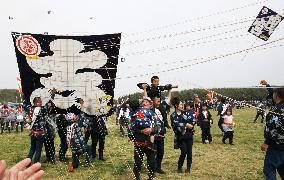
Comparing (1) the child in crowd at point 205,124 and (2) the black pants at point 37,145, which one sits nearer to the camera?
(2) the black pants at point 37,145

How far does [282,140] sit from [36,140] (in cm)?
745

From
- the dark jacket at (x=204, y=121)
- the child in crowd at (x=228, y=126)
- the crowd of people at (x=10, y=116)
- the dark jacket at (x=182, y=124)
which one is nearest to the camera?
the dark jacket at (x=182, y=124)

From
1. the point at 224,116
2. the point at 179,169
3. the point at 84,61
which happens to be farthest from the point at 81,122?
the point at 224,116

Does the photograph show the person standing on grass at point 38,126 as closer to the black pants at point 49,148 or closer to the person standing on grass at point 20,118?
the black pants at point 49,148

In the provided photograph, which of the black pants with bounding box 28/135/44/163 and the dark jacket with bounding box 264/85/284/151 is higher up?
the dark jacket with bounding box 264/85/284/151

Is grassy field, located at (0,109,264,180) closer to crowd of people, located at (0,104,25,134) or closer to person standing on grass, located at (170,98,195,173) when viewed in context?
person standing on grass, located at (170,98,195,173)

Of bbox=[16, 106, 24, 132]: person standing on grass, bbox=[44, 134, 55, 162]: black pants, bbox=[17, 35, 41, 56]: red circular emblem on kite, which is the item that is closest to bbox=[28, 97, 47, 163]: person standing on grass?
bbox=[44, 134, 55, 162]: black pants

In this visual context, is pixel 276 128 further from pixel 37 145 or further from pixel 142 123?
pixel 37 145

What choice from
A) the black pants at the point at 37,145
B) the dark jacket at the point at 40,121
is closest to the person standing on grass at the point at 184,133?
the dark jacket at the point at 40,121

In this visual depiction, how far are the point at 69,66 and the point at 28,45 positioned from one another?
1.21 meters

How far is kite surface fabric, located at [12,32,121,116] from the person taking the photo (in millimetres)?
9602

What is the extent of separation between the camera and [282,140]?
6859 mm

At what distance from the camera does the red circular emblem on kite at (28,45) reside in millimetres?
9539

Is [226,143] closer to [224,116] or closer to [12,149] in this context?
[224,116]
